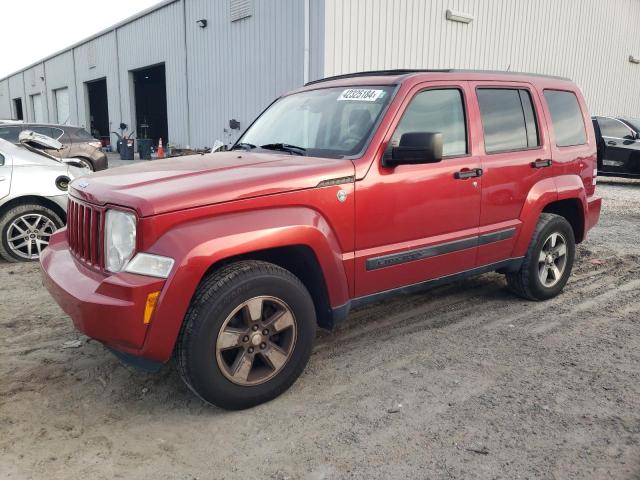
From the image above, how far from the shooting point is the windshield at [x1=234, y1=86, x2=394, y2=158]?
3.49 meters

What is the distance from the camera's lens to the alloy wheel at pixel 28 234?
5.95 m

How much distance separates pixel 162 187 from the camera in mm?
2820

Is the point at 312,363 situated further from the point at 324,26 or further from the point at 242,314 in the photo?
the point at 324,26

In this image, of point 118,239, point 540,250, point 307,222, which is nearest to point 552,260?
point 540,250

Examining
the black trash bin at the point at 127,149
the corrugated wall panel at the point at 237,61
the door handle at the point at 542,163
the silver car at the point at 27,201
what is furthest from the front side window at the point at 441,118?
the black trash bin at the point at 127,149

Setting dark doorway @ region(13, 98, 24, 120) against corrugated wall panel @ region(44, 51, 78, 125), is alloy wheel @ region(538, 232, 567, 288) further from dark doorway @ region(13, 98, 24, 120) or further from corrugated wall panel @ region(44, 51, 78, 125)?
dark doorway @ region(13, 98, 24, 120)

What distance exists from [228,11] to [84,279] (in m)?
14.5

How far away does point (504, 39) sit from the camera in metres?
16.2

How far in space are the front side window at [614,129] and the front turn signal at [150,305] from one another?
13.0 m

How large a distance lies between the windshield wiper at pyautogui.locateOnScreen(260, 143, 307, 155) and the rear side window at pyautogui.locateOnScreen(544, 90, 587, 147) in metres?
2.31

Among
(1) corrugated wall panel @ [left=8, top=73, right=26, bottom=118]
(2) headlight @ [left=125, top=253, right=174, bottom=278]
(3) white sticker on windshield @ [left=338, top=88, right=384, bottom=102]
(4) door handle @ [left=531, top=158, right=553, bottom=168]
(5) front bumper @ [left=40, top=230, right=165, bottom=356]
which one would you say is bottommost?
(5) front bumper @ [left=40, top=230, right=165, bottom=356]

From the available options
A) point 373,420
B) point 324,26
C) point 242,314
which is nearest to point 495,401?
point 373,420

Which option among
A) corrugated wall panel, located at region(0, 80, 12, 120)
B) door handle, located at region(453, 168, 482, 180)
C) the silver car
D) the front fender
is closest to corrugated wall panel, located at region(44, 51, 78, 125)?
corrugated wall panel, located at region(0, 80, 12, 120)

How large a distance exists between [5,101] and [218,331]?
5200 cm
